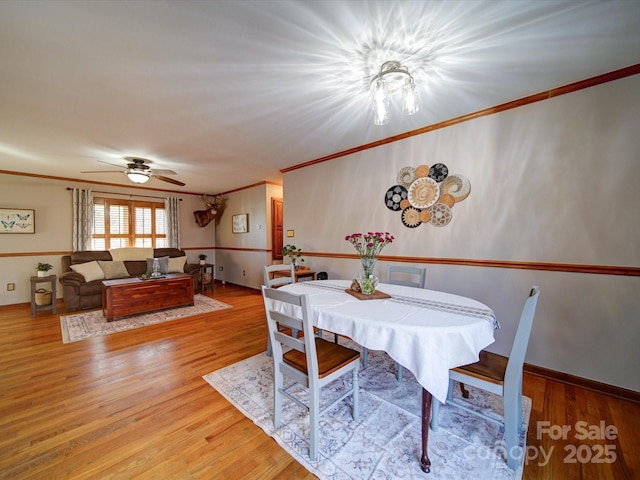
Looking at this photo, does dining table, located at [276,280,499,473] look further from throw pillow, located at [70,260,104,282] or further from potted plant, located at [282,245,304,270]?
throw pillow, located at [70,260,104,282]

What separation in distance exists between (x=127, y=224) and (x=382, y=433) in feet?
21.5

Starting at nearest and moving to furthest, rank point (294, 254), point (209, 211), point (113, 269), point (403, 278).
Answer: point (403, 278) → point (294, 254) → point (113, 269) → point (209, 211)

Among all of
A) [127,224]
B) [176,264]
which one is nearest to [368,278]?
[176,264]

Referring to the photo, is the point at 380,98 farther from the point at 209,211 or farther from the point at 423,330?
the point at 209,211

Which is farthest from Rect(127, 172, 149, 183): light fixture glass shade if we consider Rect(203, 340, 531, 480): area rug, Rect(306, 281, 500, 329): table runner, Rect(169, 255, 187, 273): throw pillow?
Rect(306, 281, 500, 329): table runner

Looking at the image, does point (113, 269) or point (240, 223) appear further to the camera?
point (240, 223)

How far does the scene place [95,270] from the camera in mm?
4586

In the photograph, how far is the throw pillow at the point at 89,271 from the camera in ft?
14.6

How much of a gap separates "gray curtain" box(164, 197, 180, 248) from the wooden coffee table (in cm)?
220

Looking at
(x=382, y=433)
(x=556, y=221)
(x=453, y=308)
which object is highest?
(x=556, y=221)

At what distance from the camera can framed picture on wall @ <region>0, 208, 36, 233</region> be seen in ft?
14.7

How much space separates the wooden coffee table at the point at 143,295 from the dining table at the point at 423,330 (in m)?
3.54

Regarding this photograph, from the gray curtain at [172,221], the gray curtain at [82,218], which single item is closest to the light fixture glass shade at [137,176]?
the gray curtain at [82,218]

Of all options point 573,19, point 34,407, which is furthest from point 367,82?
point 34,407
